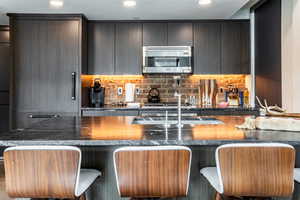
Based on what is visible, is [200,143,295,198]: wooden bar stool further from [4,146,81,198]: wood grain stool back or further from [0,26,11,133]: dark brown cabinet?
[0,26,11,133]: dark brown cabinet

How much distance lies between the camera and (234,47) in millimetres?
4434

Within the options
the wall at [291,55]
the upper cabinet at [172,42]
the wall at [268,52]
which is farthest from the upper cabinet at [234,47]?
the wall at [291,55]

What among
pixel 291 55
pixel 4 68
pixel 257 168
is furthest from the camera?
pixel 4 68

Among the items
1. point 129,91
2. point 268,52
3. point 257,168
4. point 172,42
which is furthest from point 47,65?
point 257,168

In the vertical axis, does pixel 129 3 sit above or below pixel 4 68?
above

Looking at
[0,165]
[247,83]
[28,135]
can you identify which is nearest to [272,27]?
[247,83]

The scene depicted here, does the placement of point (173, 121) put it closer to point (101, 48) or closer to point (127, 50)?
point (127, 50)

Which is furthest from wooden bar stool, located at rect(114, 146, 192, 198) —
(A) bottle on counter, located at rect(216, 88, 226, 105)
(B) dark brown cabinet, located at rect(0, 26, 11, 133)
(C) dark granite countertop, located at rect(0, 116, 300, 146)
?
(B) dark brown cabinet, located at rect(0, 26, 11, 133)

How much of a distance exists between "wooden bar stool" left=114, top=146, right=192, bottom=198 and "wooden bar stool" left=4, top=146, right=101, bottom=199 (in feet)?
0.80

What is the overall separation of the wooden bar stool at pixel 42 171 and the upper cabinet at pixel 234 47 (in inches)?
138

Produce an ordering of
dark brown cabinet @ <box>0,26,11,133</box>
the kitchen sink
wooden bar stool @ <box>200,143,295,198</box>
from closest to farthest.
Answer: wooden bar stool @ <box>200,143,295,198</box>, the kitchen sink, dark brown cabinet @ <box>0,26,11,133</box>

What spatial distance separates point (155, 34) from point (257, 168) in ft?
11.1

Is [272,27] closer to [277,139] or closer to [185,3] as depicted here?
[185,3]

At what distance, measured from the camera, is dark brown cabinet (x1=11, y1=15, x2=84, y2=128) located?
4086 mm
